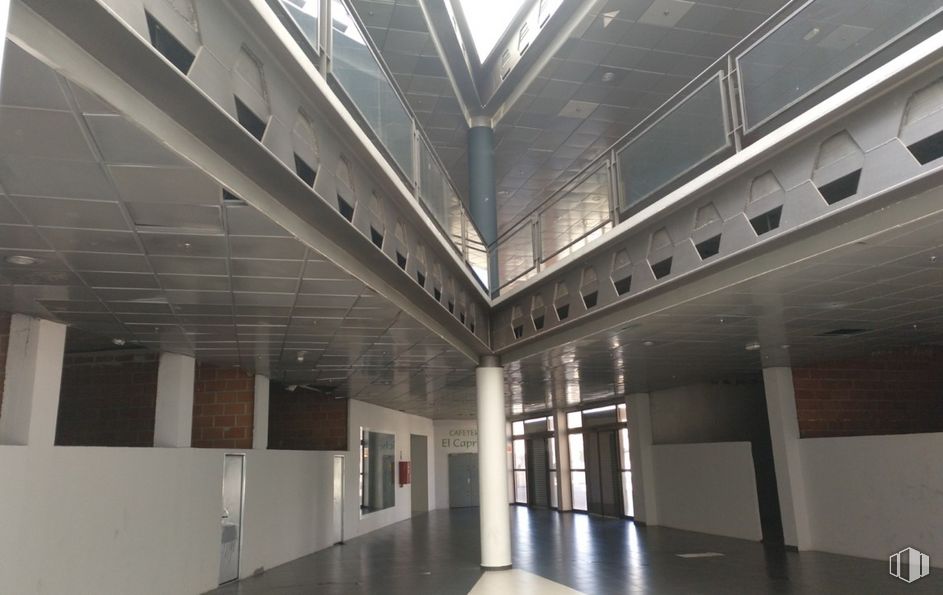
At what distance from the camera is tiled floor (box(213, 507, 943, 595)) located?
9188 millimetres

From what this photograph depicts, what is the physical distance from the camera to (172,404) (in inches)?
376

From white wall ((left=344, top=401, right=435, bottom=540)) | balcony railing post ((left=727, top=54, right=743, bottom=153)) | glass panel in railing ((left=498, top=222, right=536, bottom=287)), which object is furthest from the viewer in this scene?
white wall ((left=344, top=401, right=435, bottom=540))

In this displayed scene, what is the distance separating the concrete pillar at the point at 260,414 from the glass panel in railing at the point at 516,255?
4697 millimetres

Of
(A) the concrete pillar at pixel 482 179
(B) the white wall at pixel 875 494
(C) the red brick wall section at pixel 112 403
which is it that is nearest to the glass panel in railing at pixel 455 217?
(A) the concrete pillar at pixel 482 179

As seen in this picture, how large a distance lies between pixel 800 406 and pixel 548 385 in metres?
5.11

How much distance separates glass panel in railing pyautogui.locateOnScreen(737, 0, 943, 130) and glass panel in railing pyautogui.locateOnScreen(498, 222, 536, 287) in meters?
4.30

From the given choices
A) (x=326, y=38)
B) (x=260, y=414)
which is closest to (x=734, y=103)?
(x=326, y=38)

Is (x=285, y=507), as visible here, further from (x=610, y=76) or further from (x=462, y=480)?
(x=462, y=480)

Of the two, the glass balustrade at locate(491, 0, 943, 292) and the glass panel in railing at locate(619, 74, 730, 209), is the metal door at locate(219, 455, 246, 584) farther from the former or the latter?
the glass panel in railing at locate(619, 74, 730, 209)

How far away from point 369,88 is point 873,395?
1208cm

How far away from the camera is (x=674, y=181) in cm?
695

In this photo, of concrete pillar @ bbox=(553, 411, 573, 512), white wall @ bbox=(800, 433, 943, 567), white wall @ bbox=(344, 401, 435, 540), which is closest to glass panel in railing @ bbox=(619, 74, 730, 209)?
white wall @ bbox=(800, 433, 943, 567)

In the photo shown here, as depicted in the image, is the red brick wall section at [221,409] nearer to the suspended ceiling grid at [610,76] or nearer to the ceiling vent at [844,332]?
the suspended ceiling grid at [610,76]

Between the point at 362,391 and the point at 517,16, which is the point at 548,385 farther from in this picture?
the point at 517,16
